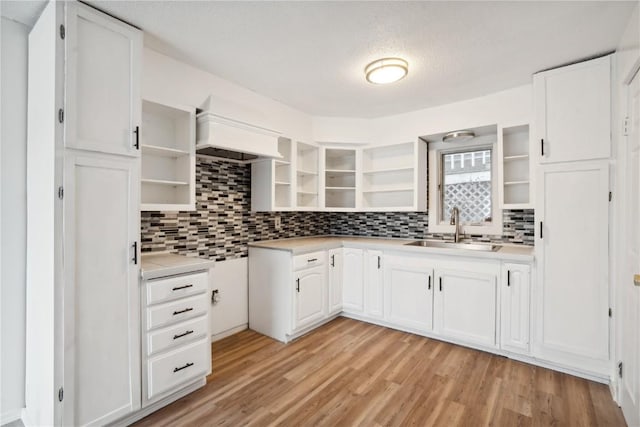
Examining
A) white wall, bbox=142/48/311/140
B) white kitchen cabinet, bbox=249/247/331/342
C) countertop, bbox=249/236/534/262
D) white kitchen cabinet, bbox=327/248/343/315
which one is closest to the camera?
white wall, bbox=142/48/311/140

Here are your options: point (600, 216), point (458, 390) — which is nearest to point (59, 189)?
point (458, 390)

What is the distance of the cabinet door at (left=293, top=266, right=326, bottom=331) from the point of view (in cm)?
293

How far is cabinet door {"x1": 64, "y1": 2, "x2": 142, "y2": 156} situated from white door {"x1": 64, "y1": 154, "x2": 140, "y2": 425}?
0.35 feet

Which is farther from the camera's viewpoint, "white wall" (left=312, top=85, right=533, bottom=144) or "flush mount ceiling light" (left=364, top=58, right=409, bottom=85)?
"white wall" (left=312, top=85, right=533, bottom=144)

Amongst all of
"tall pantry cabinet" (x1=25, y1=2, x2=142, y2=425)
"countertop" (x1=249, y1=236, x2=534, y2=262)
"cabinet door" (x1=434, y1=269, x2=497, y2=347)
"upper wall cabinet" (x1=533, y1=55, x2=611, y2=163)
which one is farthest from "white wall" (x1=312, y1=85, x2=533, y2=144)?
"tall pantry cabinet" (x1=25, y1=2, x2=142, y2=425)

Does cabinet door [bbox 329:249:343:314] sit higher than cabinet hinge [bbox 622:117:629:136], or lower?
lower

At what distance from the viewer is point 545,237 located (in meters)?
2.38

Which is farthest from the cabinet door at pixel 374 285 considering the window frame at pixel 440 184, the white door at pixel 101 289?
the white door at pixel 101 289

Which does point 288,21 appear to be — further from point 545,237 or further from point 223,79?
point 545,237

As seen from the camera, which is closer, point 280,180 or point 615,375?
point 615,375

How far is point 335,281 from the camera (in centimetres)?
343

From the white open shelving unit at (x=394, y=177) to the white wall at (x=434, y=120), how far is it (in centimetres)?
16

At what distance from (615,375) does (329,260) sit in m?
2.34

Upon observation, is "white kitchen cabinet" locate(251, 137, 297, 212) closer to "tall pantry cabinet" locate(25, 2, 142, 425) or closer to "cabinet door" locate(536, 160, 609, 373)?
"tall pantry cabinet" locate(25, 2, 142, 425)
